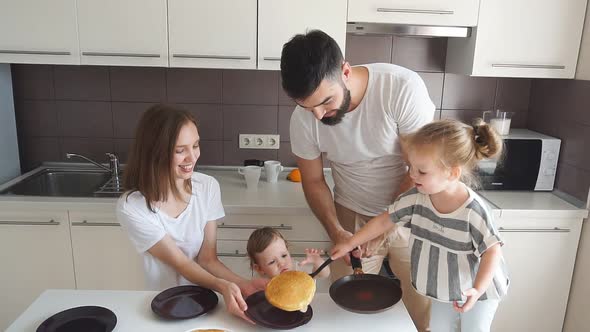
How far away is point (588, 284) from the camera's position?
2125 mm

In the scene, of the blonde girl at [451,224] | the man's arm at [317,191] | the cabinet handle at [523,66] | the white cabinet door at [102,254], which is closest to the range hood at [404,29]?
the cabinet handle at [523,66]

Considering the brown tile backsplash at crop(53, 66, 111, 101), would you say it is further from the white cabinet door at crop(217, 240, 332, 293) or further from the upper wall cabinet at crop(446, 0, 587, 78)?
the upper wall cabinet at crop(446, 0, 587, 78)

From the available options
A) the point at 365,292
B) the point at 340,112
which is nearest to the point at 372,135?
the point at 340,112

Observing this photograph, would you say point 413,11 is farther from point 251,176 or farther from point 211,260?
point 211,260

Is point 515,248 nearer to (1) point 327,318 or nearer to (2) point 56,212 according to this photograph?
(1) point 327,318

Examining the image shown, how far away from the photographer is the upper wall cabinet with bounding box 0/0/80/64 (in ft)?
6.70

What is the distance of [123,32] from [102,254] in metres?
1.00

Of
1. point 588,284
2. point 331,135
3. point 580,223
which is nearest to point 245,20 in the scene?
point 331,135

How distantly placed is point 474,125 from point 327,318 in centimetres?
63

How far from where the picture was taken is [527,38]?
2.13m

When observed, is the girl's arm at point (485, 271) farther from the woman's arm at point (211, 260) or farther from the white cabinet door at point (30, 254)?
the white cabinet door at point (30, 254)

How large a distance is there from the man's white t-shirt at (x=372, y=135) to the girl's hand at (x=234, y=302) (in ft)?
2.24

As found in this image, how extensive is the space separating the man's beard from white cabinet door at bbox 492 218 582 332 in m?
1.05

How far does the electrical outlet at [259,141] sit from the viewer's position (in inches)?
101
